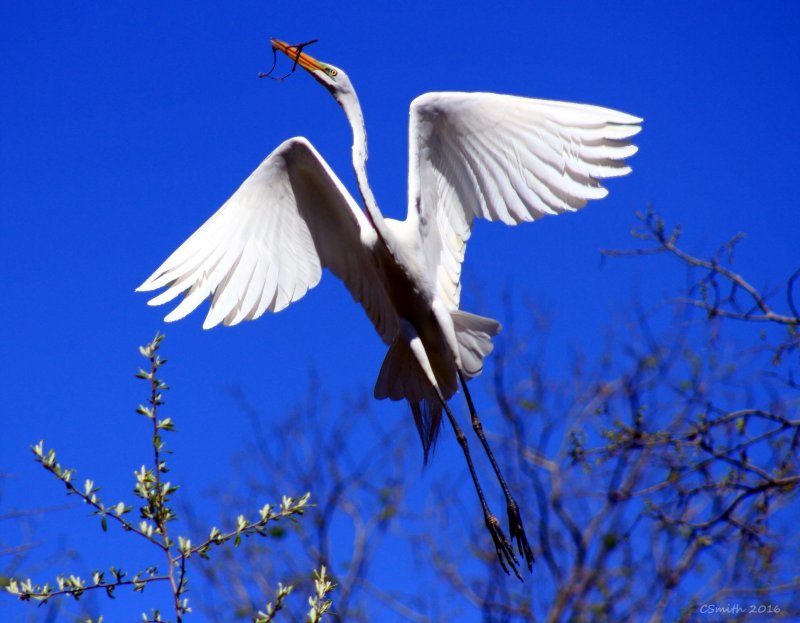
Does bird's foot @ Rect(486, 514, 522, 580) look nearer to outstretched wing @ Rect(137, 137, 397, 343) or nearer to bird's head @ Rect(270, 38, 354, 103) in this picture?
outstretched wing @ Rect(137, 137, 397, 343)

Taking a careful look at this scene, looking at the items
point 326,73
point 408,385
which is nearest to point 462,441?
point 408,385

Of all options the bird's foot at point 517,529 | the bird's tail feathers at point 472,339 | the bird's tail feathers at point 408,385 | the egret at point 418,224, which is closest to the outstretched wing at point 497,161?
the egret at point 418,224

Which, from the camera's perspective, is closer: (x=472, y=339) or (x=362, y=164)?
(x=362, y=164)

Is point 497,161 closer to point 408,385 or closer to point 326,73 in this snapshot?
point 326,73

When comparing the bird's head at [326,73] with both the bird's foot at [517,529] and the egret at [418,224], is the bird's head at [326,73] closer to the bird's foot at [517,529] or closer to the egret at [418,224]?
the egret at [418,224]

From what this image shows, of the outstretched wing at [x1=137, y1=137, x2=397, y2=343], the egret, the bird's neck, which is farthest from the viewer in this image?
the outstretched wing at [x1=137, y1=137, x2=397, y2=343]

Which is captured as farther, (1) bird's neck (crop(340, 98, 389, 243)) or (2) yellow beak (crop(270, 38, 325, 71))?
(2) yellow beak (crop(270, 38, 325, 71))

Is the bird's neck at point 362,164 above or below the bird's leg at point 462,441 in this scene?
above

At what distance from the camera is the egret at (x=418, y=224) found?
532 centimetres

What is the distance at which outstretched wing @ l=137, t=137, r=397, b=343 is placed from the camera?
5.50 metres

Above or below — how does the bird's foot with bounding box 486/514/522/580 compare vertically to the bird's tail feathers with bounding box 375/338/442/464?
below

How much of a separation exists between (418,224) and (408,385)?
92 centimetres

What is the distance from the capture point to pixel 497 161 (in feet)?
18.3

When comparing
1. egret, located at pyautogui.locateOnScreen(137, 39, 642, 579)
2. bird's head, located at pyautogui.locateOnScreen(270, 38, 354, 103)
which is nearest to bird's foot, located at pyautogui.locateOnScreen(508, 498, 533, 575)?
egret, located at pyautogui.locateOnScreen(137, 39, 642, 579)
